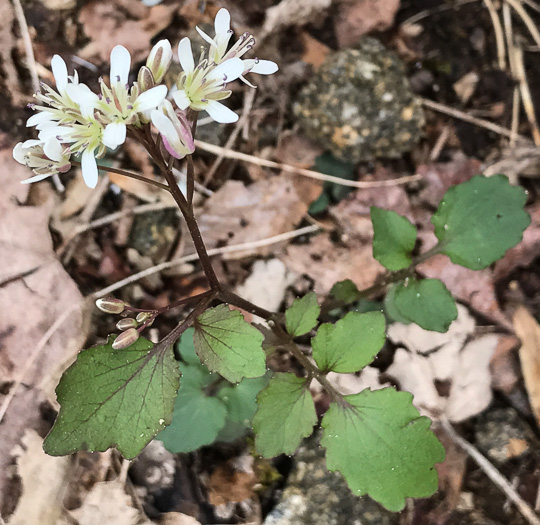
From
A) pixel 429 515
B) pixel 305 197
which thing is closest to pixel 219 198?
pixel 305 197

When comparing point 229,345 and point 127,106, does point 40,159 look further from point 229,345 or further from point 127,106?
point 229,345

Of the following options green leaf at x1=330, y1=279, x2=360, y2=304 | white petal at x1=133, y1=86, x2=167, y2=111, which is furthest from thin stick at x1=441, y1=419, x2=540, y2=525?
white petal at x1=133, y1=86, x2=167, y2=111

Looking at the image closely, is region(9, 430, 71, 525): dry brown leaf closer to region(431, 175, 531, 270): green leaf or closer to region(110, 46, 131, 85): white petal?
region(110, 46, 131, 85): white petal

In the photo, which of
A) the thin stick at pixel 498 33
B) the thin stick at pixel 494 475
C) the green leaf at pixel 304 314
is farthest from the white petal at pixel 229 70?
the thin stick at pixel 498 33

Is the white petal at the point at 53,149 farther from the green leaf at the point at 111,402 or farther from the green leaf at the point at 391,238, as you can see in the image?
the green leaf at the point at 391,238

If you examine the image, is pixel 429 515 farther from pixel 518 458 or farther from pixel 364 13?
pixel 364 13

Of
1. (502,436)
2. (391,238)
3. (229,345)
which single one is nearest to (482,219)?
(391,238)
